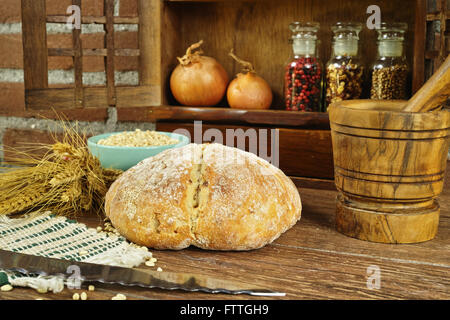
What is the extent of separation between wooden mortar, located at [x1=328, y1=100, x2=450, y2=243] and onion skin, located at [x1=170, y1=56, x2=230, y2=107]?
774mm

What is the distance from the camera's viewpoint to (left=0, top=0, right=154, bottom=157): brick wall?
1.64 metres

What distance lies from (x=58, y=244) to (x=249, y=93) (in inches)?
34.0

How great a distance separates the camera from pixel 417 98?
0.79 meters

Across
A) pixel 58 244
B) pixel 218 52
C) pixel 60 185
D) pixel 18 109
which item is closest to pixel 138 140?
pixel 60 185

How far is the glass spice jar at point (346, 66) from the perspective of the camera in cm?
143

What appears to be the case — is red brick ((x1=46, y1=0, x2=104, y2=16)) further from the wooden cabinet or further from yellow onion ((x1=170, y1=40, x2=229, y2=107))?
yellow onion ((x1=170, y1=40, x2=229, y2=107))

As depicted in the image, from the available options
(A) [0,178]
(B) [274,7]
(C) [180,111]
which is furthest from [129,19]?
(A) [0,178]

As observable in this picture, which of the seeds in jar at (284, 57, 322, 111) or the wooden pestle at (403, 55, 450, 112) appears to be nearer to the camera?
the wooden pestle at (403, 55, 450, 112)

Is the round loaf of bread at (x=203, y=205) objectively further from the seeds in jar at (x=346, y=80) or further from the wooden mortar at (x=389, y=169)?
the seeds in jar at (x=346, y=80)

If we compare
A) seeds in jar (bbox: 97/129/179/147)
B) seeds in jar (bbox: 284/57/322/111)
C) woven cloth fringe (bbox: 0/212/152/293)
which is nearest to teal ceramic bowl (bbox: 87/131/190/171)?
seeds in jar (bbox: 97/129/179/147)

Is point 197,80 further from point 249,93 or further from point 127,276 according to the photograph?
point 127,276

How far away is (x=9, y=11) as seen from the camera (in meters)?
1.66

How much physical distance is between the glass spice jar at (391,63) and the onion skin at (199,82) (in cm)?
46
